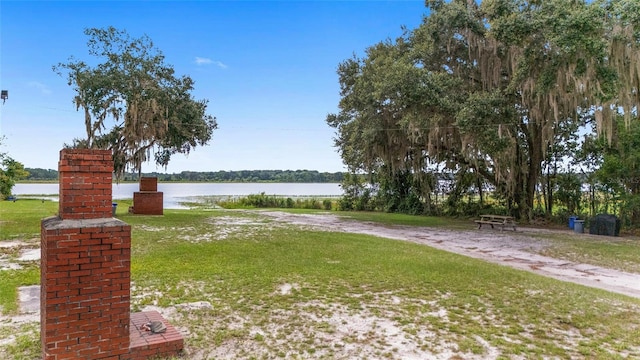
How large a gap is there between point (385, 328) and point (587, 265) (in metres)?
6.09

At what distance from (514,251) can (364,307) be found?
6.20m

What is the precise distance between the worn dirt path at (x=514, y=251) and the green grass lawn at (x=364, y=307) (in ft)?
2.56

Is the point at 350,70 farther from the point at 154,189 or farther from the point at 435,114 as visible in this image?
the point at 154,189

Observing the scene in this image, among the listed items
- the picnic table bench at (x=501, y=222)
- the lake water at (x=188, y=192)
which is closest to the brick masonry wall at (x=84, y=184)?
the picnic table bench at (x=501, y=222)

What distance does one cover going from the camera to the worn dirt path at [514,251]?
6387 mm

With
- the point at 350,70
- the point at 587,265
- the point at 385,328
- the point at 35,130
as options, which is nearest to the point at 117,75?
the point at 35,130

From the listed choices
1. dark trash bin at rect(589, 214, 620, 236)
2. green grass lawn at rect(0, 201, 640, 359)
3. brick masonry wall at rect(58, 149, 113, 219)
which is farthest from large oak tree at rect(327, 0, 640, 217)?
brick masonry wall at rect(58, 149, 113, 219)

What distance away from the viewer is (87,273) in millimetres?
2812

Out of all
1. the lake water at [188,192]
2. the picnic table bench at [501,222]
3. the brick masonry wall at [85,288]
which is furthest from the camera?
the lake water at [188,192]

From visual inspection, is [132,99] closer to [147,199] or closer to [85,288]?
[147,199]

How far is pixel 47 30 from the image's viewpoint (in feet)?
38.4

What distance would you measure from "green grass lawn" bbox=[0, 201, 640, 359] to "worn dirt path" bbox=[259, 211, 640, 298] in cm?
78

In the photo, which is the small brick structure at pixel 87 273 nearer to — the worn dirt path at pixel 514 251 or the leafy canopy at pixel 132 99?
the worn dirt path at pixel 514 251

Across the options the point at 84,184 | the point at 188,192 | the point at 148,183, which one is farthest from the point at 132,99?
the point at 188,192
